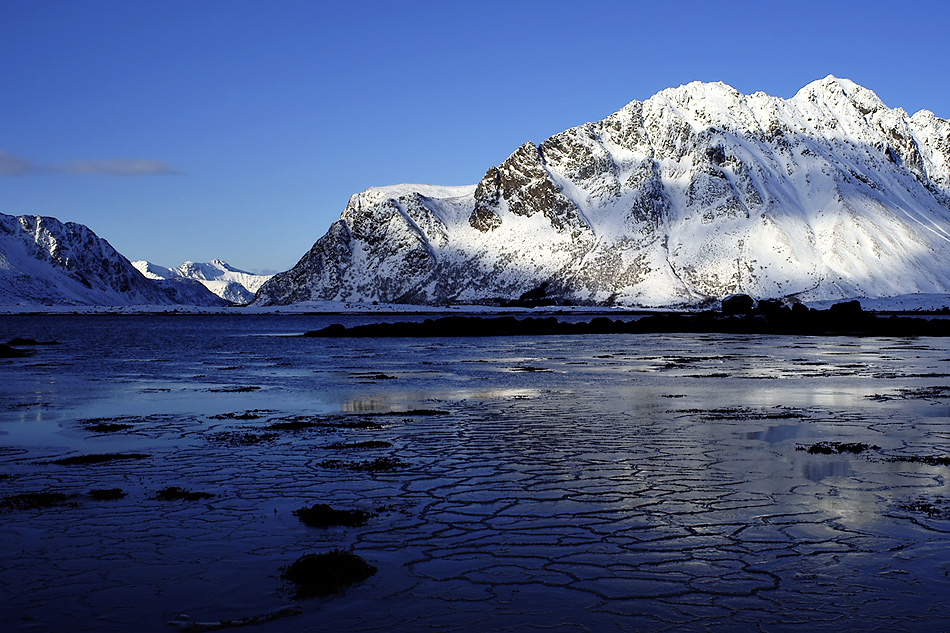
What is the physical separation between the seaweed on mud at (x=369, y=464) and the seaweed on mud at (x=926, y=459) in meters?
9.11

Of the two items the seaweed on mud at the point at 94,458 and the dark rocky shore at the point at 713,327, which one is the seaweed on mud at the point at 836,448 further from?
the dark rocky shore at the point at 713,327

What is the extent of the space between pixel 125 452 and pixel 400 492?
284 inches

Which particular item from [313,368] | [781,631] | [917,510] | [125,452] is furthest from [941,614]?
[313,368]

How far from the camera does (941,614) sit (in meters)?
8.65

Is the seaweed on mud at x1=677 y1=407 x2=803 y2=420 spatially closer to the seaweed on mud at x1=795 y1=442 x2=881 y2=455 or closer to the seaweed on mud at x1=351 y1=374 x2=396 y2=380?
the seaweed on mud at x1=795 y1=442 x2=881 y2=455

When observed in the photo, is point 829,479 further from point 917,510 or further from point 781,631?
point 781,631

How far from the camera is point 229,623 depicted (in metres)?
8.59

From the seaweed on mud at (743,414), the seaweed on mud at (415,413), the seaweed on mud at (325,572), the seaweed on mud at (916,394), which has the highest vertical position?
the seaweed on mud at (916,394)

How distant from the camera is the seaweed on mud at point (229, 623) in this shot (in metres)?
8.48

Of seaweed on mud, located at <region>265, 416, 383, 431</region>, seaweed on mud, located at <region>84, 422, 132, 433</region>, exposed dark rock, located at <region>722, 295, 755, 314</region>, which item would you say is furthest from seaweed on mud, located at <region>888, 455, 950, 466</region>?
exposed dark rock, located at <region>722, 295, 755, 314</region>

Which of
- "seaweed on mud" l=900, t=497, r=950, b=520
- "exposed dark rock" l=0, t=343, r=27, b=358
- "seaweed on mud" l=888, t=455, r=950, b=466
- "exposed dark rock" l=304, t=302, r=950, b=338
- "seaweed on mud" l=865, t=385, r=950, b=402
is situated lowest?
"seaweed on mud" l=900, t=497, r=950, b=520

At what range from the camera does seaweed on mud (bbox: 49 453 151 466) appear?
17.1 metres

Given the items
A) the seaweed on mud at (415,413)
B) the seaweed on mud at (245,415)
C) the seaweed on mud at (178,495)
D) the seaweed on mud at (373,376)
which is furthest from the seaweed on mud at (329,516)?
the seaweed on mud at (373,376)

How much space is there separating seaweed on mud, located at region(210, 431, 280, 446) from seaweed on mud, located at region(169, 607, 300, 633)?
1081 centimetres
